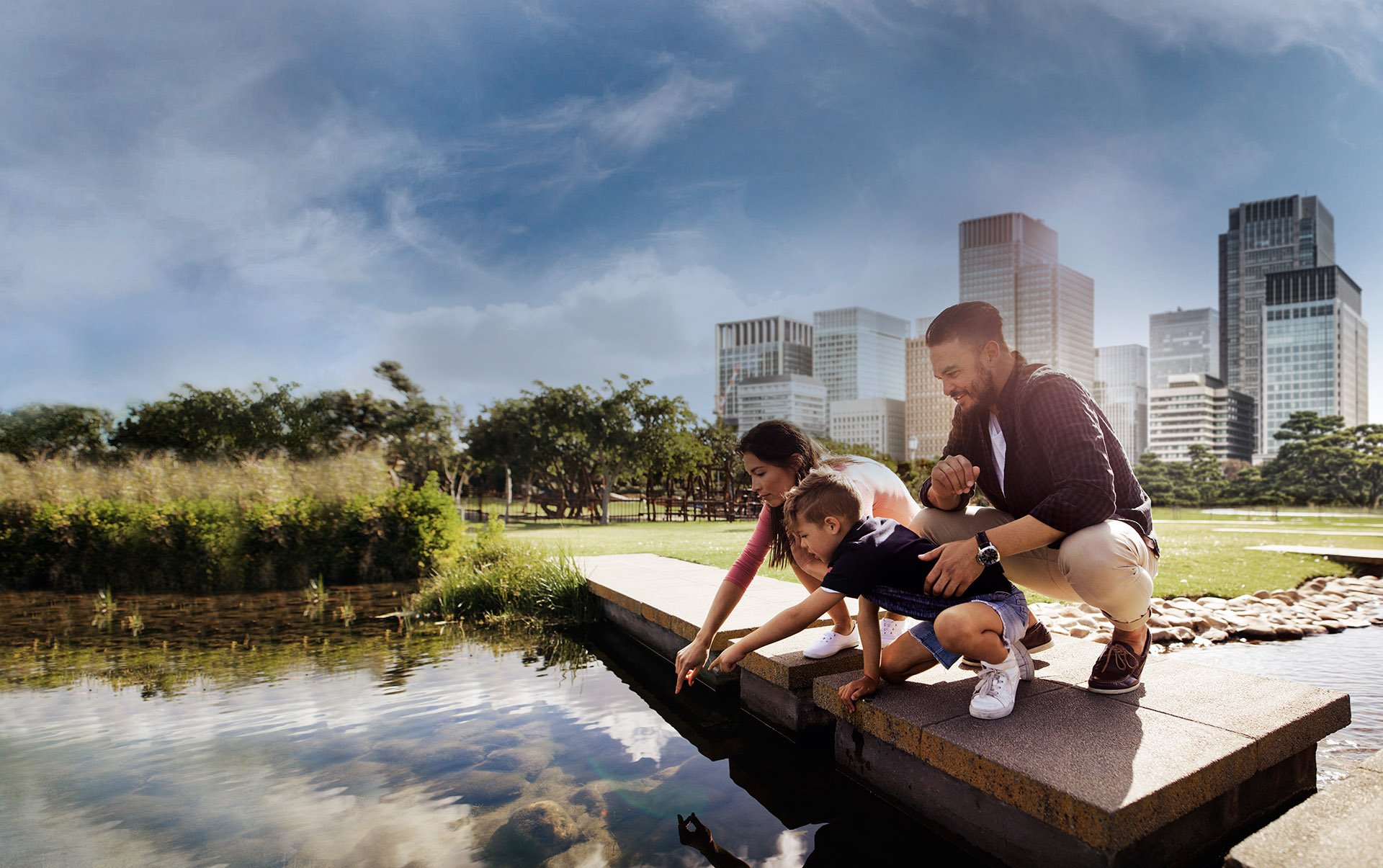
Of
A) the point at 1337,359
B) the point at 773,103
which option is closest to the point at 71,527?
the point at 773,103

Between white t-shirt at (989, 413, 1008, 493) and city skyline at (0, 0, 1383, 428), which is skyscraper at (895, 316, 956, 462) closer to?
city skyline at (0, 0, 1383, 428)

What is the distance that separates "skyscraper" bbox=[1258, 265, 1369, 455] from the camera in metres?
124

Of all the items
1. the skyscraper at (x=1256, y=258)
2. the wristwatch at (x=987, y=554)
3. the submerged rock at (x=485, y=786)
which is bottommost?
the submerged rock at (x=485, y=786)

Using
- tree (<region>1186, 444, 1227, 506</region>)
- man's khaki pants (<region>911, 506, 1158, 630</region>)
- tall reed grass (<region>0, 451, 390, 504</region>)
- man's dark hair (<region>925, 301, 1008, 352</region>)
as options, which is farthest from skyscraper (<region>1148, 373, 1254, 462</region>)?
man's dark hair (<region>925, 301, 1008, 352</region>)

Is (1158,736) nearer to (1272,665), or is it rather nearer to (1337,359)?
(1272,665)

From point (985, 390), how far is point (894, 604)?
2.37 ft

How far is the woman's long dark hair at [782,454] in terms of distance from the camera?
2811 mm

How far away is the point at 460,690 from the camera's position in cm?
380

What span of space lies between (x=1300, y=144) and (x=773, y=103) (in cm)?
11320

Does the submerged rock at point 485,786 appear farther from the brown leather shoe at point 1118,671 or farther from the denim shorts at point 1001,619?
the brown leather shoe at point 1118,671

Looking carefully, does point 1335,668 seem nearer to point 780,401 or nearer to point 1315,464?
point 1315,464

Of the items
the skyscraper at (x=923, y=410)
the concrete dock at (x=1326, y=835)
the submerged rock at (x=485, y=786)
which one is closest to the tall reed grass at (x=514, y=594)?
the submerged rock at (x=485, y=786)

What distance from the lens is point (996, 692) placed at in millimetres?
2027

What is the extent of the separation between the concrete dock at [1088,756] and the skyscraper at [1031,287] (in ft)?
421
